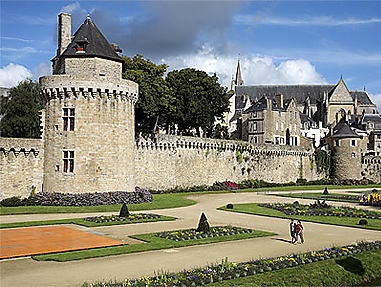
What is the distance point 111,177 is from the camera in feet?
109

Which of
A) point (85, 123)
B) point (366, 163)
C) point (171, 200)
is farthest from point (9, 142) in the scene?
point (366, 163)

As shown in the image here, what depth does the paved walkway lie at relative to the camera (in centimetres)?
1291

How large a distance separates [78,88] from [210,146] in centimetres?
1970

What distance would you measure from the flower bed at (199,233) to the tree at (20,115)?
34141 mm

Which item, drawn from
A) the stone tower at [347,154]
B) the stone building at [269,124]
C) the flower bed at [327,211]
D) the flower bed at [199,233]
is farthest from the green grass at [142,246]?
the stone building at [269,124]

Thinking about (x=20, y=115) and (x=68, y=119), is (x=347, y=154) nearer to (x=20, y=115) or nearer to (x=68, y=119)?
(x=20, y=115)

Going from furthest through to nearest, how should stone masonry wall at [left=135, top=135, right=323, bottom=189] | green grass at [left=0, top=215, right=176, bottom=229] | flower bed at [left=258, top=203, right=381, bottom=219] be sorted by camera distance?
stone masonry wall at [left=135, top=135, right=323, bottom=189] → flower bed at [left=258, top=203, right=381, bottom=219] → green grass at [left=0, top=215, right=176, bottom=229]

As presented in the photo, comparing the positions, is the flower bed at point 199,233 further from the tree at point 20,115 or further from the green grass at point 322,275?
the tree at point 20,115

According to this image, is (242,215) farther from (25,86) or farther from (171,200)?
(25,86)

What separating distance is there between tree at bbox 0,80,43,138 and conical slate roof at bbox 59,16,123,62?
18361 millimetres

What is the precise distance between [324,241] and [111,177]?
18.1 m

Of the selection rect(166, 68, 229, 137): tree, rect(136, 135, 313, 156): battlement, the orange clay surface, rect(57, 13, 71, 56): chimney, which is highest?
rect(57, 13, 71, 56): chimney

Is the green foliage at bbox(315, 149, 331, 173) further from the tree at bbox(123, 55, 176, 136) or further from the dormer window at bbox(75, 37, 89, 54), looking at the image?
the dormer window at bbox(75, 37, 89, 54)

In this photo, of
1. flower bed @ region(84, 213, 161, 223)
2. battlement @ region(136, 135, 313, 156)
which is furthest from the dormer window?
flower bed @ region(84, 213, 161, 223)
